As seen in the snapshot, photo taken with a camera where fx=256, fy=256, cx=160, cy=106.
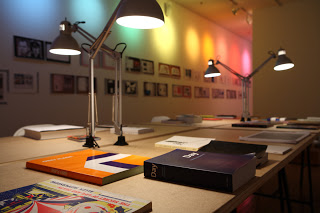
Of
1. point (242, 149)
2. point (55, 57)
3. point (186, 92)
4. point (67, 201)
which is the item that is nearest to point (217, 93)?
point (186, 92)

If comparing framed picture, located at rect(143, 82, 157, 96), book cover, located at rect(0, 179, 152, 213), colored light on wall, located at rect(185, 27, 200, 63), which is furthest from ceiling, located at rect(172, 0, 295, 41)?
book cover, located at rect(0, 179, 152, 213)

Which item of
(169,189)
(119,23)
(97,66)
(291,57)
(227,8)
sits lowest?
(169,189)

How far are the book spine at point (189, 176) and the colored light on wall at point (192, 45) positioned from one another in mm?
5306

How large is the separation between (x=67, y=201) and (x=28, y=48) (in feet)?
9.80

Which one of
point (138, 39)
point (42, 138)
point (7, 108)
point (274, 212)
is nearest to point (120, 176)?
point (42, 138)

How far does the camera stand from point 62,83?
3.39 metres

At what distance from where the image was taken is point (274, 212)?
2.02 m

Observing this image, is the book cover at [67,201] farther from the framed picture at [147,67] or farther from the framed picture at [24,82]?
the framed picture at [147,67]

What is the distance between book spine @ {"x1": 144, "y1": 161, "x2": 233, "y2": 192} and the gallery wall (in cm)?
273

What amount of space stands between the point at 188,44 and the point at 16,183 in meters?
5.49

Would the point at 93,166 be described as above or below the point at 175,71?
below

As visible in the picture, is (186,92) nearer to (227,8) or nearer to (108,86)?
(227,8)

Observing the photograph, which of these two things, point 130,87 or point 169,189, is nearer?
point 169,189

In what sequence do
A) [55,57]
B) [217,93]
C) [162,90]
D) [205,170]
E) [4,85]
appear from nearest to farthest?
[205,170], [4,85], [55,57], [162,90], [217,93]
